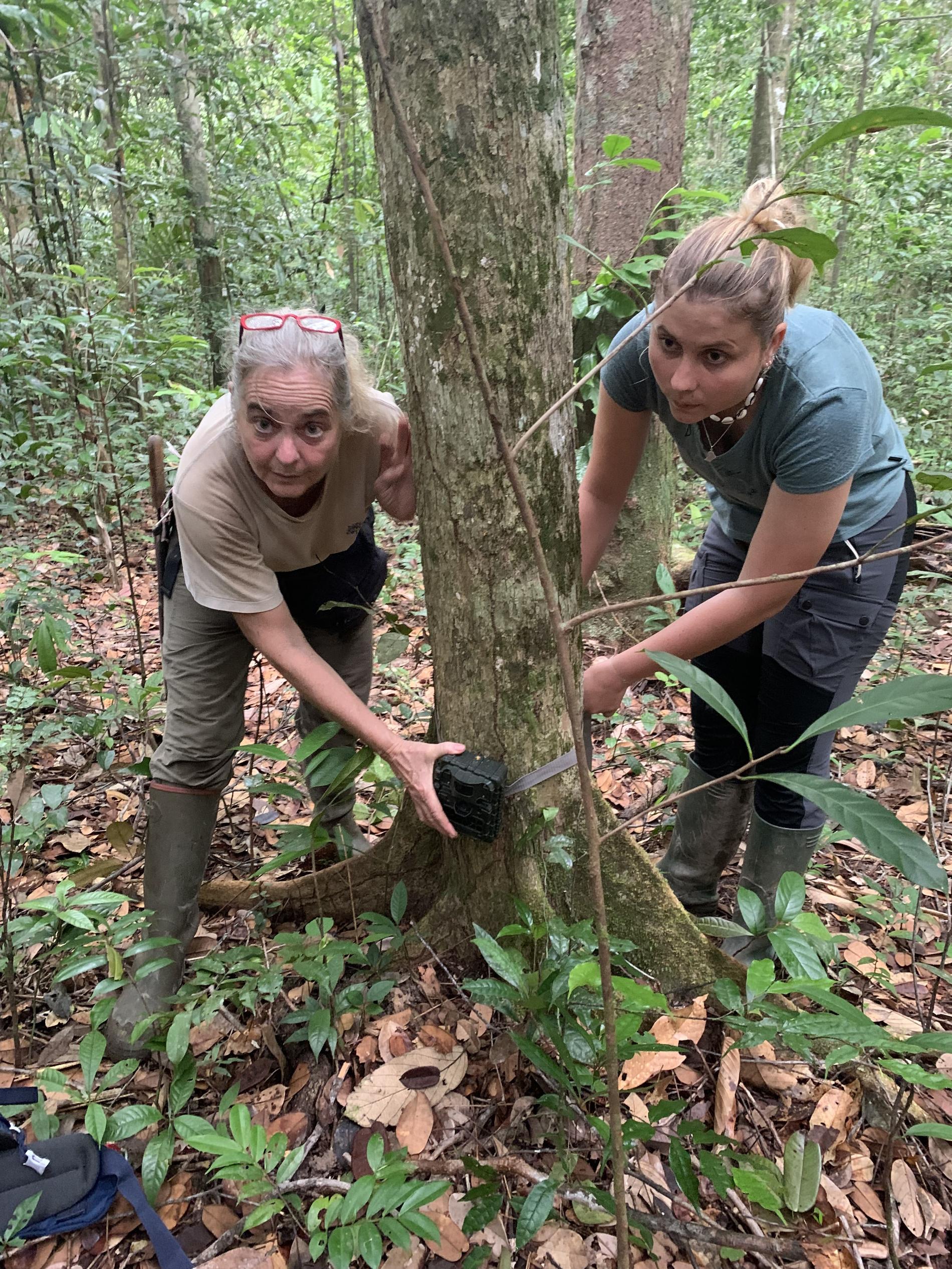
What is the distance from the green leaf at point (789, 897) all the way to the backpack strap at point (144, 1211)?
141cm

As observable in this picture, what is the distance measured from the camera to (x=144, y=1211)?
161cm

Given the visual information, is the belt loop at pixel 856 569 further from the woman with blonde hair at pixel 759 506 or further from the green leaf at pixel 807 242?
the green leaf at pixel 807 242

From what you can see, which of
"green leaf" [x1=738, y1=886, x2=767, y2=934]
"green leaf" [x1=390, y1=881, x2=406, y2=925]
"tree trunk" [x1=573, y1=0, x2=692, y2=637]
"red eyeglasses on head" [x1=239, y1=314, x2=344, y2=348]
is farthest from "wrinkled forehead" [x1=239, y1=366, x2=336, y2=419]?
"tree trunk" [x1=573, y1=0, x2=692, y2=637]

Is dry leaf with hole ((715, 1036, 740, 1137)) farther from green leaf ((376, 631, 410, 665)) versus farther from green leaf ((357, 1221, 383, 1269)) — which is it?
green leaf ((376, 631, 410, 665))

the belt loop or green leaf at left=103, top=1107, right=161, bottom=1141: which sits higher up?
the belt loop

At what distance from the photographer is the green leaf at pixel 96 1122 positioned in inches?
64.6

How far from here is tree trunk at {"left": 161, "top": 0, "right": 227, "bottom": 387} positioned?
7.02 metres

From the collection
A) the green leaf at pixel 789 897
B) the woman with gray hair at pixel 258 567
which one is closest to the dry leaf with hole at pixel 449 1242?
the woman with gray hair at pixel 258 567

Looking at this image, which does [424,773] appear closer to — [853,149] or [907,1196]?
[907,1196]

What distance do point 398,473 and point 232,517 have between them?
507 millimetres

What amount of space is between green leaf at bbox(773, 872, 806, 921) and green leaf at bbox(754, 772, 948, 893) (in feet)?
1.51

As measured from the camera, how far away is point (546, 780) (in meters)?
1.81

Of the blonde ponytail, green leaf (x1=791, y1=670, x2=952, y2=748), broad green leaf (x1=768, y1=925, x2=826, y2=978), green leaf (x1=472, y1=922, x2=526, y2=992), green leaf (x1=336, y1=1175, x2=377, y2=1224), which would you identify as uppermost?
the blonde ponytail

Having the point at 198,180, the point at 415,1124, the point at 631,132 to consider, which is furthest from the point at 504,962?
the point at 198,180
